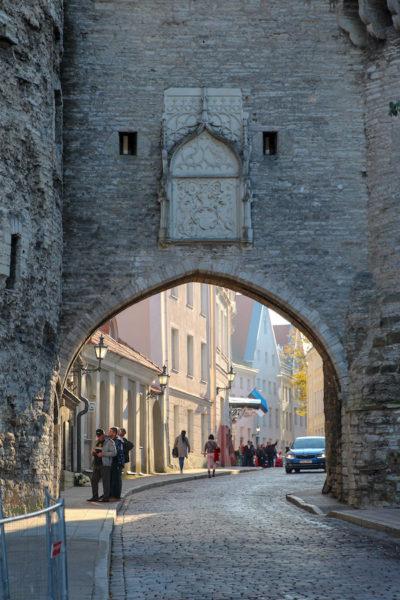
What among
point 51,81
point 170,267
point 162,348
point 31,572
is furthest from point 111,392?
point 31,572

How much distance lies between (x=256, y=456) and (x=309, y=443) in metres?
14.5

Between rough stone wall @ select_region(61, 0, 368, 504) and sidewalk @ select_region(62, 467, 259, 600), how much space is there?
2.82 m

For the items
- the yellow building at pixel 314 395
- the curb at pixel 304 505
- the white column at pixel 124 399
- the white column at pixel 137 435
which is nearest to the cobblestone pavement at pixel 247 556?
the curb at pixel 304 505

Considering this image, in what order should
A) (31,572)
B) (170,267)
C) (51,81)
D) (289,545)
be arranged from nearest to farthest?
(31,572) → (289,545) → (51,81) → (170,267)

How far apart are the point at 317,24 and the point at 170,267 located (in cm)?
451

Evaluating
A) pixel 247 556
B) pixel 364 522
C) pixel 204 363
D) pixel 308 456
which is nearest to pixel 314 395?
pixel 204 363

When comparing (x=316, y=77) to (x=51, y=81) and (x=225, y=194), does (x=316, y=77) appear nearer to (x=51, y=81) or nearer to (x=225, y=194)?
(x=225, y=194)

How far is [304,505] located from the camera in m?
15.8

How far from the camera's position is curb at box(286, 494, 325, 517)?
14.9 m

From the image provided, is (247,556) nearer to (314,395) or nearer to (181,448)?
(181,448)

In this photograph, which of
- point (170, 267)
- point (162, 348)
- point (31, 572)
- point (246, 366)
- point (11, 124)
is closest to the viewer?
point (31, 572)

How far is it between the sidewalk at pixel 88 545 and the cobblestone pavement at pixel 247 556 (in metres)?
0.16

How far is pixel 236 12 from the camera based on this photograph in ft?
58.0

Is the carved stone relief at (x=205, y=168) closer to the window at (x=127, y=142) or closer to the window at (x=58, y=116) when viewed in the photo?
the window at (x=127, y=142)
